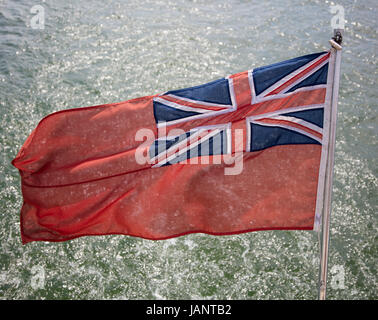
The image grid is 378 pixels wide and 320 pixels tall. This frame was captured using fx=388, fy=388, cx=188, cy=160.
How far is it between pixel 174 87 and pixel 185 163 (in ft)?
33.0

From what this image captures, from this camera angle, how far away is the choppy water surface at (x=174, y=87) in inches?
351

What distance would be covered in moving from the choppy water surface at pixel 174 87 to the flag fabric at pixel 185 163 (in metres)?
3.58

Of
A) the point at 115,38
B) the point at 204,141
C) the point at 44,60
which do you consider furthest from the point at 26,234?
the point at 115,38

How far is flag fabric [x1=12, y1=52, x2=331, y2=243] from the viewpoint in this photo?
222 inches

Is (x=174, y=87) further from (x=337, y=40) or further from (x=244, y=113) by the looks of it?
(x=337, y=40)

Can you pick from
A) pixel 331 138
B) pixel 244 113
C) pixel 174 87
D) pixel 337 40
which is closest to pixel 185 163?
pixel 244 113

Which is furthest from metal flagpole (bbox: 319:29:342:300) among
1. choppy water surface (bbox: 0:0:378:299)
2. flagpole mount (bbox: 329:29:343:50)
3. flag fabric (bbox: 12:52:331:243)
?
choppy water surface (bbox: 0:0:378:299)

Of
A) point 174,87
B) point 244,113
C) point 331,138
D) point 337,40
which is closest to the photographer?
point 337,40

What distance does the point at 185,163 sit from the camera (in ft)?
19.2

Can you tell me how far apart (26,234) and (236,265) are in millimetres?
5243

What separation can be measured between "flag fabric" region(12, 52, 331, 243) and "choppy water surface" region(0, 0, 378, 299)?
11.7 ft

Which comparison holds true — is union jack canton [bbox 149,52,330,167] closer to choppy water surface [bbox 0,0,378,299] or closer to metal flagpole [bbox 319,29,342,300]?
metal flagpole [bbox 319,29,342,300]

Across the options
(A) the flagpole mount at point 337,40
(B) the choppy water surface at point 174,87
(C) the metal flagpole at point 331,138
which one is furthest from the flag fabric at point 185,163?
(B) the choppy water surface at point 174,87
